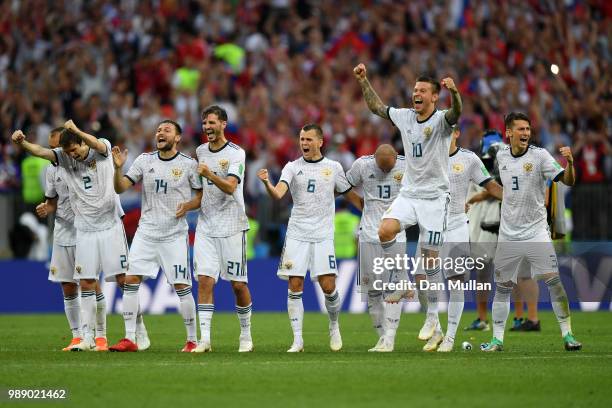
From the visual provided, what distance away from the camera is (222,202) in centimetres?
1428

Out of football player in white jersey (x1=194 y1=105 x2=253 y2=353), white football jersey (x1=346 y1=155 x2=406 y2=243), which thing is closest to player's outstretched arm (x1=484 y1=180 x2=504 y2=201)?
white football jersey (x1=346 y1=155 x2=406 y2=243)

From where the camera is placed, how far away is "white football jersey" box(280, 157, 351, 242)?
47.9 ft

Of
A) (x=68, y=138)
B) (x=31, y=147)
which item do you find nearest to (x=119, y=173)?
(x=68, y=138)

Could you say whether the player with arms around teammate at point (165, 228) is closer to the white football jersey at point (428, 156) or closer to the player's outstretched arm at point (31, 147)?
the player's outstretched arm at point (31, 147)

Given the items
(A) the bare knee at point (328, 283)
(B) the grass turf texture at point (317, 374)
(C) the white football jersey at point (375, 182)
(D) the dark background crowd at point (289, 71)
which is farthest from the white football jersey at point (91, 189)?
(D) the dark background crowd at point (289, 71)

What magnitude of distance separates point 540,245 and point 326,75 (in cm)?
1322

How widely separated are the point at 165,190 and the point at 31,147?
5.24 feet

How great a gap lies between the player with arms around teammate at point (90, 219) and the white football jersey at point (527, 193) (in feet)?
14.5

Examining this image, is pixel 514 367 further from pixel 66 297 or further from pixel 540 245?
pixel 66 297

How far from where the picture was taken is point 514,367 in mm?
12203

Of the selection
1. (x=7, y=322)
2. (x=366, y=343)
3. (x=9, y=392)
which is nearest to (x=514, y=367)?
(x=366, y=343)

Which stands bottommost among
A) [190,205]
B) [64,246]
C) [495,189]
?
[64,246]

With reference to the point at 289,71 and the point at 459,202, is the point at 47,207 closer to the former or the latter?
the point at 459,202

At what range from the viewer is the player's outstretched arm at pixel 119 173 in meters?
13.9
